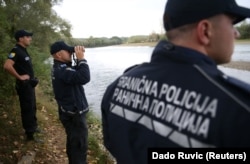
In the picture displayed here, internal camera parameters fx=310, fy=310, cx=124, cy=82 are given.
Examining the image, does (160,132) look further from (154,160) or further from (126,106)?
(126,106)

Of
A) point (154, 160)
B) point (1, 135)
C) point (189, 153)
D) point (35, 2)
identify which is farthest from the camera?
point (35, 2)

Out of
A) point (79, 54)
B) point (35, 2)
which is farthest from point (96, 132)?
point (35, 2)

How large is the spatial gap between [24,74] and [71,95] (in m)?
1.64

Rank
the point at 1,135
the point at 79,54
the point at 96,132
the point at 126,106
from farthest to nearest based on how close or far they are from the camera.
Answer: the point at 96,132 < the point at 1,135 < the point at 79,54 < the point at 126,106

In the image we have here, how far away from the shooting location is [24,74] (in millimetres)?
5559

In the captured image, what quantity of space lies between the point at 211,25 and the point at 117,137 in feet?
2.47

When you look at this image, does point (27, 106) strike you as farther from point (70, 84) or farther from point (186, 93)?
point (186, 93)

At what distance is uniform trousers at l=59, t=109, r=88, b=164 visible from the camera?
4.42 meters

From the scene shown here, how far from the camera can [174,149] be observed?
132 cm

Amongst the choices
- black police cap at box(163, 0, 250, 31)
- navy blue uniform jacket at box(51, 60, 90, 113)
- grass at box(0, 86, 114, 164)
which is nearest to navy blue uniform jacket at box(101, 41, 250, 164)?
black police cap at box(163, 0, 250, 31)

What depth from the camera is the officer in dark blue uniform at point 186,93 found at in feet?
3.80

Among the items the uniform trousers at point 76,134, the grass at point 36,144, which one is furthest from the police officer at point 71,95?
the grass at point 36,144

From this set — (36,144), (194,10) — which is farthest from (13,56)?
(194,10)

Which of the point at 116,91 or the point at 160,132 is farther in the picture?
the point at 116,91
